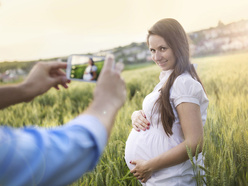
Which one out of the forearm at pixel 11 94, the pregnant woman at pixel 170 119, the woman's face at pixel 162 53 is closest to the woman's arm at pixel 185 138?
the pregnant woman at pixel 170 119

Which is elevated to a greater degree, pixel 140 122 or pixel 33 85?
pixel 33 85

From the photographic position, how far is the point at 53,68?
3.07 ft

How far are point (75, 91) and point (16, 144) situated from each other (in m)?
5.04

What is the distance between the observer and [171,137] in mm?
1348

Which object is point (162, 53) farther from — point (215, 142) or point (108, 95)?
point (108, 95)

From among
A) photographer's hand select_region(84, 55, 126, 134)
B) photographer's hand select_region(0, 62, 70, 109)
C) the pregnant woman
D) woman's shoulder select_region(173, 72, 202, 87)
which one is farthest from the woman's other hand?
photographer's hand select_region(84, 55, 126, 134)

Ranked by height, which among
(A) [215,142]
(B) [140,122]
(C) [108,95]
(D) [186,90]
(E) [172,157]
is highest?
(C) [108,95]

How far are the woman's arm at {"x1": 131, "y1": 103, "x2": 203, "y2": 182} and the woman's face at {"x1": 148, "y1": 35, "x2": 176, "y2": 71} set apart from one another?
0.27 meters

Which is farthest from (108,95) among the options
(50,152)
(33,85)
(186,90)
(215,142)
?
(215,142)

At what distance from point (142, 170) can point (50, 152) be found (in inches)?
37.0

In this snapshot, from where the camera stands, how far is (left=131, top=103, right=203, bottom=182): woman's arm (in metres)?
1.23

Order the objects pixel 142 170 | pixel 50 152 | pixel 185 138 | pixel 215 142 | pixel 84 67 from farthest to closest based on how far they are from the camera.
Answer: pixel 215 142
pixel 142 170
pixel 185 138
pixel 84 67
pixel 50 152

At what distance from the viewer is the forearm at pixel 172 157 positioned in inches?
49.5

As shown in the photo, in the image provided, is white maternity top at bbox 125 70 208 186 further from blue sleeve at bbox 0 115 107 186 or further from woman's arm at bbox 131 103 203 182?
blue sleeve at bbox 0 115 107 186
